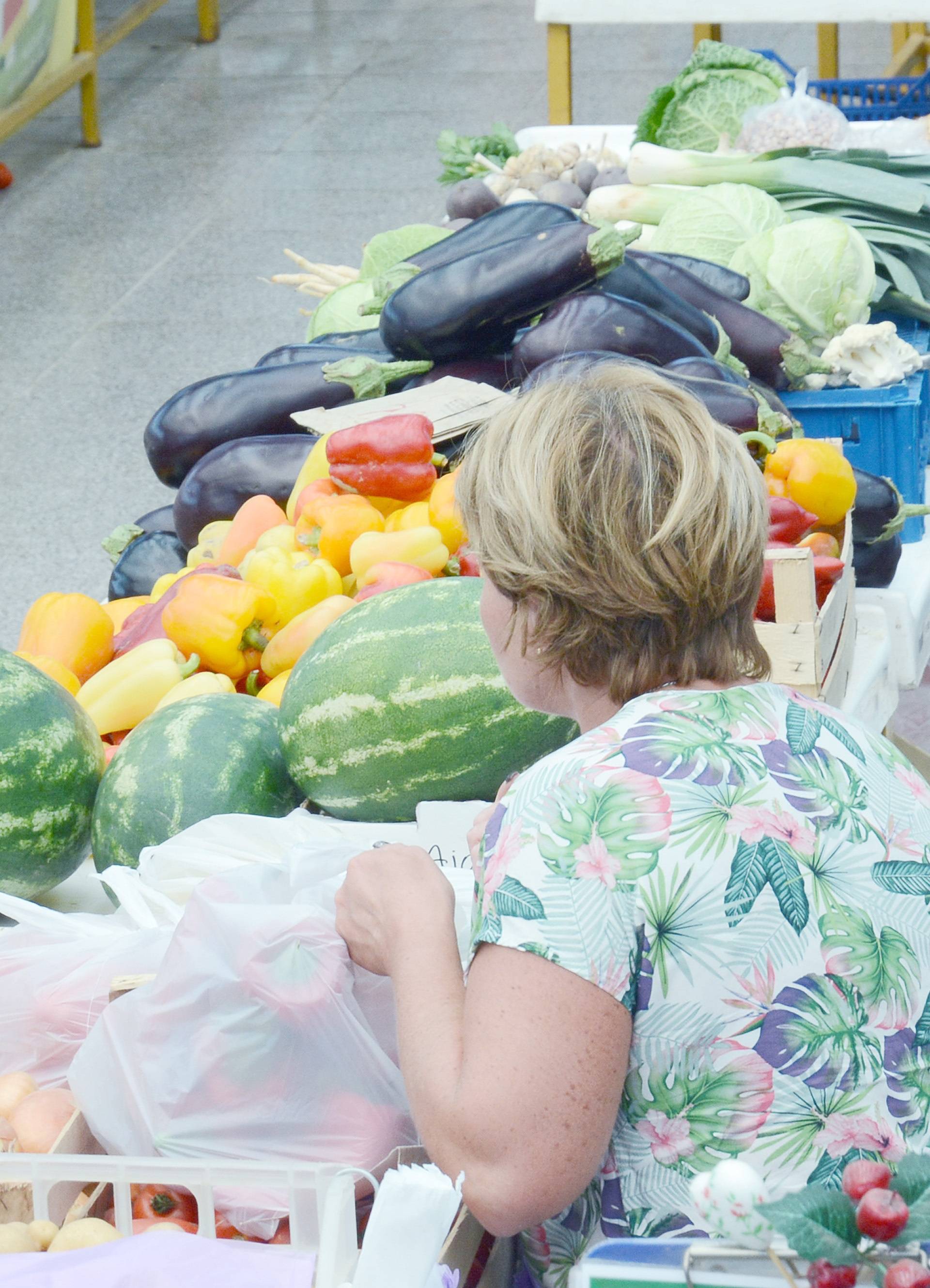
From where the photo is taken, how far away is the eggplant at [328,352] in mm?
2973

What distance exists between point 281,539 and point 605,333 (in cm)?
73

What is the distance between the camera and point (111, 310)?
613 cm

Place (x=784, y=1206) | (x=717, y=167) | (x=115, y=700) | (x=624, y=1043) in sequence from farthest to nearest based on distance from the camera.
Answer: (x=717, y=167), (x=115, y=700), (x=624, y=1043), (x=784, y=1206)

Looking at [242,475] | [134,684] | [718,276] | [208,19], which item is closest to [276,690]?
[134,684]

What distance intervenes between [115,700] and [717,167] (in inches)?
106

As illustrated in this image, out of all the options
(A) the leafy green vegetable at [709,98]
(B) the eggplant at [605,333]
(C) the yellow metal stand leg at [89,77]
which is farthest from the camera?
(C) the yellow metal stand leg at [89,77]

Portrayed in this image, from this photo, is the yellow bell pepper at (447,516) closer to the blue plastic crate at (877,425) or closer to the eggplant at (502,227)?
the eggplant at (502,227)

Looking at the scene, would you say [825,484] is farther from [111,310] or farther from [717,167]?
[111,310]

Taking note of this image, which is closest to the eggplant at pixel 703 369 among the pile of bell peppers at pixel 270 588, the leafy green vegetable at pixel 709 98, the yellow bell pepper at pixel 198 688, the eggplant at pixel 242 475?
the pile of bell peppers at pixel 270 588

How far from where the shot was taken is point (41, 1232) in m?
1.09

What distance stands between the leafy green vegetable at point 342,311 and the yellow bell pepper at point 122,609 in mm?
1150

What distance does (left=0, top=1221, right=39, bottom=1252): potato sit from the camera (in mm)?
1057

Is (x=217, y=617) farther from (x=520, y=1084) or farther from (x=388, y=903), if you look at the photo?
(x=520, y=1084)

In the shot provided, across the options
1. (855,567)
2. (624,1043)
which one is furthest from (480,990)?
(855,567)
